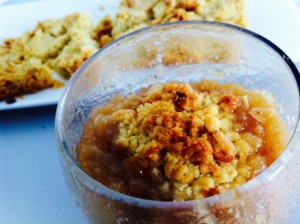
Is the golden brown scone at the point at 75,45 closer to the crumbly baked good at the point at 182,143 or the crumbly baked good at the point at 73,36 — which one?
the crumbly baked good at the point at 73,36

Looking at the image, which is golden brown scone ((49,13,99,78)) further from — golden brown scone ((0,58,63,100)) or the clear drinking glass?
the clear drinking glass

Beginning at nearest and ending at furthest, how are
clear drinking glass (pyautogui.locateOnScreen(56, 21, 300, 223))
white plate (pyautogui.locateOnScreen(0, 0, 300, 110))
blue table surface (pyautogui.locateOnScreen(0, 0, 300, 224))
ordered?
1. clear drinking glass (pyautogui.locateOnScreen(56, 21, 300, 223))
2. blue table surface (pyautogui.locateOnScreen(0, 0, 300, 224))
3. white plate (pyautogui.locateOnScreen(0, 0, 300, 110))

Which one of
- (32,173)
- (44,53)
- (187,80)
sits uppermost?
(187,80)

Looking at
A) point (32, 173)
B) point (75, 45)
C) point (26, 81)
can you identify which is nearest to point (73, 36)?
point (75, 45)

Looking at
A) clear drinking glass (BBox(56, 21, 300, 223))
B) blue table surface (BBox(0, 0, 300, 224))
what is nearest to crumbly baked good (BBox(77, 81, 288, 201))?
clear drinking glass (BBox(56, 21, 300, 223))

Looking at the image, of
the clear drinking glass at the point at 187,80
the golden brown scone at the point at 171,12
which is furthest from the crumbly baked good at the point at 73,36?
the clear drinking glass at the point at 187,80

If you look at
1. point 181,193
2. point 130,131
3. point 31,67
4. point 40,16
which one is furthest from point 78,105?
point 40,16

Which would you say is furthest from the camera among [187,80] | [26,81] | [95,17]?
[95,17]

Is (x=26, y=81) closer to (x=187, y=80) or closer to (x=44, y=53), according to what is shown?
(x=44, y=53)
